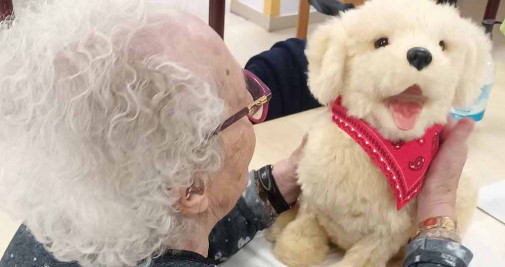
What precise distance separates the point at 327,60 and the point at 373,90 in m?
0.08

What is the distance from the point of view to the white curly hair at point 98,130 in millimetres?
544

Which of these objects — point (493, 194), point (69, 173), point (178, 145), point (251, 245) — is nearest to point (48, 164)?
point (69, 173)

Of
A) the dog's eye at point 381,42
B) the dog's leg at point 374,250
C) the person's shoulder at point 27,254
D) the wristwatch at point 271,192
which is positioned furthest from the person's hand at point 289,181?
the person's shoulder at point 27,254

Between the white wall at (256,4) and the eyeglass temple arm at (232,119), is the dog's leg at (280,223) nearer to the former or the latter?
the eyeglass temple arm at (232,119)

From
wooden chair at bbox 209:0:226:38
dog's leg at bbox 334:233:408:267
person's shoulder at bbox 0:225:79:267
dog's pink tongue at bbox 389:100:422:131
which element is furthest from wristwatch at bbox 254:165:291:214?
wooden chair at bbox 209:0:226:38

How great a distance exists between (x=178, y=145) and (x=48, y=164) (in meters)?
0.15

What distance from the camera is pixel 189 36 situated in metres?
0.61

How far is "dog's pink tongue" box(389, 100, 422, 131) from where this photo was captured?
29.4 inches

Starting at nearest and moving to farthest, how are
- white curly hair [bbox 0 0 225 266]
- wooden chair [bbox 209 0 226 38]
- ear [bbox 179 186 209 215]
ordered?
white curly hair [bbox 0 0 225 266]
ear [bbox 179 186 209 215]
wooden chair [bbox 209 0 226 38]

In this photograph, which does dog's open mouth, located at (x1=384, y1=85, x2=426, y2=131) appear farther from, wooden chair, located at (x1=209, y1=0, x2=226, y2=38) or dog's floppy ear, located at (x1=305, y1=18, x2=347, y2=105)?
wooden chair, located at (x1=209, y1=0, x2=226, y2=38)

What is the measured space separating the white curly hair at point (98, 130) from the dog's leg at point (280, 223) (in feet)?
1.02

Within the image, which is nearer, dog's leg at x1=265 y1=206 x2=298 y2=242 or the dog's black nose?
the dog's black nose

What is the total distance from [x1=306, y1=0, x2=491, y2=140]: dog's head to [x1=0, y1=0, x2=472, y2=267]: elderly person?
152mm

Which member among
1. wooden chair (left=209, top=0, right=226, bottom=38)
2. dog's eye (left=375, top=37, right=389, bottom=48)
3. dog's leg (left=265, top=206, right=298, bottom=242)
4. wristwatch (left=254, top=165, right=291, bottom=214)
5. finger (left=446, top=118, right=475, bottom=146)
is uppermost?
dog's eye (left=375, top=37, right=389, bottom=48)
